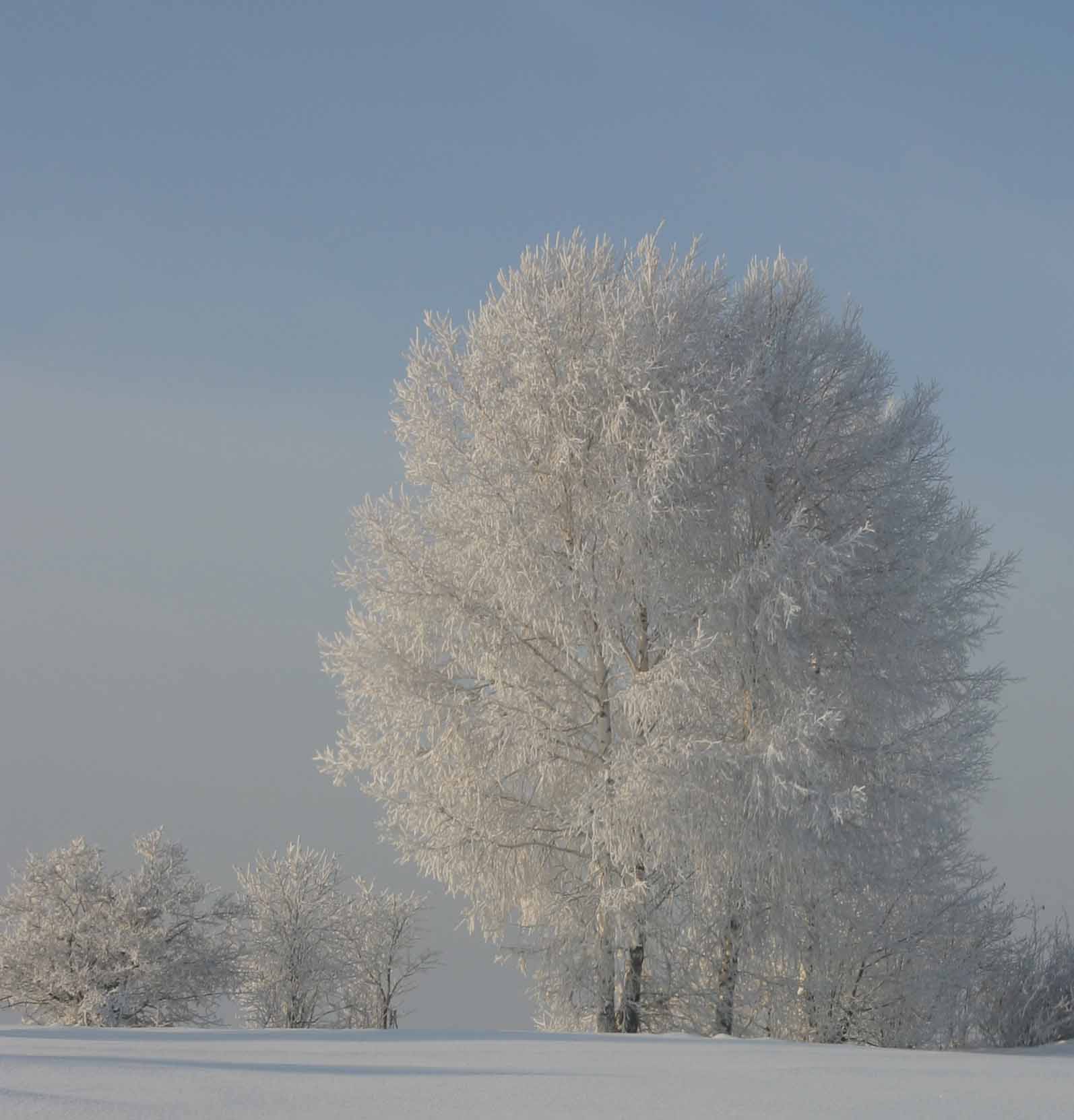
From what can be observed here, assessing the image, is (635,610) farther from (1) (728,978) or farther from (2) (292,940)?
(2) (292,940)

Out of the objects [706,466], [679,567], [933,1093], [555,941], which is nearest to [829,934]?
[555,941]

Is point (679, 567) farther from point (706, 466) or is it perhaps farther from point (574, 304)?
point (574, 304)

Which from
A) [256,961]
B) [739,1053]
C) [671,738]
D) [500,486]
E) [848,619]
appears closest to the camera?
[739,1053]

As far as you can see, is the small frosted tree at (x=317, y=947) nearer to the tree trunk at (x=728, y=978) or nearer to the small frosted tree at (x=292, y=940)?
the small frosted tree at (x=292, y=940)

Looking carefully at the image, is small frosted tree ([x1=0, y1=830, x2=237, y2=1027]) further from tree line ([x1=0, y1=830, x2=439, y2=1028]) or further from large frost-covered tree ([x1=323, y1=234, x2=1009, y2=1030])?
large frost-covered tree ([x1=323, y1=234, x2=1009, y2=1030])

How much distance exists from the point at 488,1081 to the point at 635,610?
733 cm

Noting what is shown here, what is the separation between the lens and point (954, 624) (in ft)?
42.4

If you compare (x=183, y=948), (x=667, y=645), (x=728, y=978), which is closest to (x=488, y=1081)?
(x=667, y=645)

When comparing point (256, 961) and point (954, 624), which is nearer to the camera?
point (954, 624)

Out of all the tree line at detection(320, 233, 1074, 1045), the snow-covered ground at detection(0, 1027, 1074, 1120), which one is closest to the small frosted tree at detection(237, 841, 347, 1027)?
the tree line at detection(320, 233, 1074, 1045)

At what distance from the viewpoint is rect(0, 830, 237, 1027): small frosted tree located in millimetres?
18531

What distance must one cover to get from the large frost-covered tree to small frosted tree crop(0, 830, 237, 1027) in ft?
28.6

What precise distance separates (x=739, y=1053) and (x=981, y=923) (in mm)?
9566

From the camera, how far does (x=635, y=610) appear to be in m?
11.3
